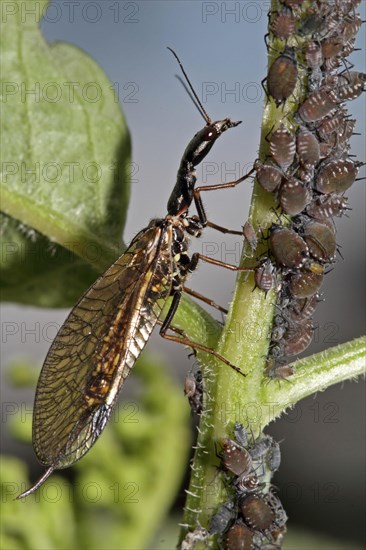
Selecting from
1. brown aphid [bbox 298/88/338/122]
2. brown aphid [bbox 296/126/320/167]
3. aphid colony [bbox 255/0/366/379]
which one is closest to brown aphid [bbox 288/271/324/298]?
aphid colony [bbox 255/0/366/379]

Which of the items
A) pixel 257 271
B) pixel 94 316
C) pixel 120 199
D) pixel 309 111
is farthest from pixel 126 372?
pixel 309 111

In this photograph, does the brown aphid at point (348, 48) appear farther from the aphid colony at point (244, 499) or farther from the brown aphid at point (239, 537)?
the brown aphid at point (239, 537)

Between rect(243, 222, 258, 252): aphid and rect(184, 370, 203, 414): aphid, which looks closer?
rect(243, 222, 258, 252): aphid

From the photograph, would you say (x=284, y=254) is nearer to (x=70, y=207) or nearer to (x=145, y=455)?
(x=70, y=207)

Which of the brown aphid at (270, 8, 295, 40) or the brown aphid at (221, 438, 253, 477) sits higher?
the brown aphid at (270, 8, 295, 40)

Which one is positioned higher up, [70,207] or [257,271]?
[70,207]

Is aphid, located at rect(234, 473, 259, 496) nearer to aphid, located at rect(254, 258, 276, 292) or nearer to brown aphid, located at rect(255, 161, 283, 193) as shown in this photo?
aphid, located at rect(254, 258, 276, 292)
